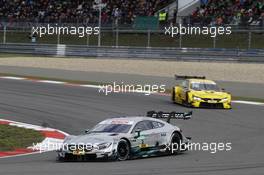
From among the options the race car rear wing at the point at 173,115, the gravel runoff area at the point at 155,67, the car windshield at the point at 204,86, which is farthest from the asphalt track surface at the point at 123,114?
the gravel runoff area at the point at 155,67

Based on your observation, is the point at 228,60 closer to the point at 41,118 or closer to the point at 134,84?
the point at 134,84

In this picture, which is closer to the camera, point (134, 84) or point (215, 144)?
point (215, 144)

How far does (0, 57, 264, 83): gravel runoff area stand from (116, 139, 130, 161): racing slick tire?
1791cm

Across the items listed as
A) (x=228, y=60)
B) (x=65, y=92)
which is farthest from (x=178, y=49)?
(x=65, y=92)

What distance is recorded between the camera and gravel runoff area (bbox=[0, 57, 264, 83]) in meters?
33.4

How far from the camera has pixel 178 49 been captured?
1581 inches

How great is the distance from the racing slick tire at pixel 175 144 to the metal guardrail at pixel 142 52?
21.5 meters

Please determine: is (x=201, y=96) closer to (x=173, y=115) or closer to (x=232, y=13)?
(x=173, y=115)

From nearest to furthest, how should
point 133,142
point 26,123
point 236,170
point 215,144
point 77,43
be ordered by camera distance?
point 236,170
point 133,142
point 215,144
point 26,123
point 77,43

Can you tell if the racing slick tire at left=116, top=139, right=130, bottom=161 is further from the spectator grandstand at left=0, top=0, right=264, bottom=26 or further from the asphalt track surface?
the spectator grandstand at left=0, top=0, right=264, bottom=26

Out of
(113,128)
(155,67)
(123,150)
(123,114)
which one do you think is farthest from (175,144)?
(155,67)

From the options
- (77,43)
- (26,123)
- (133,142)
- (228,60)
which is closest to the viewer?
(133,142)

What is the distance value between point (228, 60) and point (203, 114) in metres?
14.9

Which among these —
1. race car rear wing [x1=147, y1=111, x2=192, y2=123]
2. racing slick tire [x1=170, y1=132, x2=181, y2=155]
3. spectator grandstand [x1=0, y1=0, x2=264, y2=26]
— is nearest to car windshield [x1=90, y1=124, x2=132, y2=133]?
race car rear wing [x1=147, y1=111, x2=192, y2=123]
